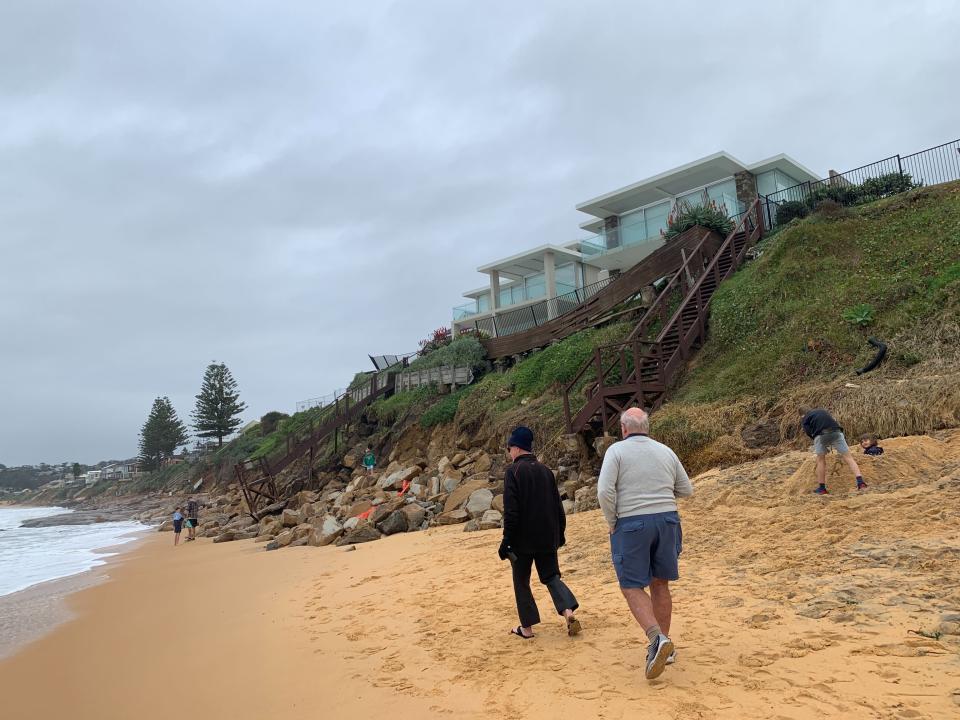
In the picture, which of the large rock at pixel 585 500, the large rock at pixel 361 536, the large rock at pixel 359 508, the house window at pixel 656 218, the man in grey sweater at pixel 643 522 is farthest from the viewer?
the house window at pixel 656 218

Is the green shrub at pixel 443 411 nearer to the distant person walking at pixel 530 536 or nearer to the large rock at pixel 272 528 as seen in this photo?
the large rock at pixel 272 528

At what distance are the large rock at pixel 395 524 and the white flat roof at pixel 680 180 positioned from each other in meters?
20.4

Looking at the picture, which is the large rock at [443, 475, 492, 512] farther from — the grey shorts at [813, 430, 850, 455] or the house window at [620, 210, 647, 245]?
the house window at [620, 210, 647, 245]

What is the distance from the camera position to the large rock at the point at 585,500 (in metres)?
10.5

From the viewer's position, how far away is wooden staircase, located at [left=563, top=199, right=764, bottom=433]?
45.7ft

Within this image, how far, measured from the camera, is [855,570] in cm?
523

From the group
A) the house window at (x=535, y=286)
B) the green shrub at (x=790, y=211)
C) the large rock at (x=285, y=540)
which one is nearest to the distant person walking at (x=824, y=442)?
the large rock at (x=285, y=540)

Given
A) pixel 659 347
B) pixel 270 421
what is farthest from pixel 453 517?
pixel 270 421

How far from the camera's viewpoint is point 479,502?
40.3 feet

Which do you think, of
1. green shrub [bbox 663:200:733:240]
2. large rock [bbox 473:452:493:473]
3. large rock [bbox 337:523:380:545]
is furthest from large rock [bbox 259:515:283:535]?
green shrub [bbox 663:200:733:240]

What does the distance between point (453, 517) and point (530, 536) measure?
303 inches

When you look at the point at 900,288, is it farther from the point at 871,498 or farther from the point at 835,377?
the point at 871,498

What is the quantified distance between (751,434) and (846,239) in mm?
8206

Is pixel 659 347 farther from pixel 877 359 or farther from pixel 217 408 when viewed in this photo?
pixel 217 408
